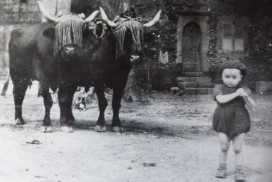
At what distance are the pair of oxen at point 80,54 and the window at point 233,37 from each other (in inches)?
291

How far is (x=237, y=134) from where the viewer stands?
369cm

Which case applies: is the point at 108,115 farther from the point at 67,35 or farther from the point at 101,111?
the point at 67,35

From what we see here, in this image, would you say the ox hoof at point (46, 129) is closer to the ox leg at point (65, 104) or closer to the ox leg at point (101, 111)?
the ox leg at point (65, 104)

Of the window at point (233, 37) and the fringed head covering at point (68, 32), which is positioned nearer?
the fringed head covering at point (68, 32)

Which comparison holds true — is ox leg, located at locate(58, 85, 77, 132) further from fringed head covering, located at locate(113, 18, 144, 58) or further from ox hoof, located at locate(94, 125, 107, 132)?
fringed head covering, located at locate(113, 18, 144, 58)

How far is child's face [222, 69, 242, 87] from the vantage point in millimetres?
3695

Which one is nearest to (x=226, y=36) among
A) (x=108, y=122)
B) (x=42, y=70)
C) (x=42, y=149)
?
(x=108, y=122)

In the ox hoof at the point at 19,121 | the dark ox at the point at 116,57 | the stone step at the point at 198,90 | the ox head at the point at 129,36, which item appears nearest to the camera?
the ox head at the point at 129,36

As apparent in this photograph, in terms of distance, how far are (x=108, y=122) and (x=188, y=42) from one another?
687 cm

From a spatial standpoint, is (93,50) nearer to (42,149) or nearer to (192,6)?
(42,149)

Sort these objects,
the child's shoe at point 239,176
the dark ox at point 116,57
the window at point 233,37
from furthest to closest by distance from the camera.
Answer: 1. the window at point 233,37
2. the dark ox at point 116,57
3. the child's shoe at point 239,176

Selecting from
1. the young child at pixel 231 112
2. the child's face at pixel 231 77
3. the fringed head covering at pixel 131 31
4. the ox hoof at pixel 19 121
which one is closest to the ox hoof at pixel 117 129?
the fringed head covering at pixel 131 31

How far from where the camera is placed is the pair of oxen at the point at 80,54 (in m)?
5.58

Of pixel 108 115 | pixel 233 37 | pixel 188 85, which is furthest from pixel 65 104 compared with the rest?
pixel 233 37
